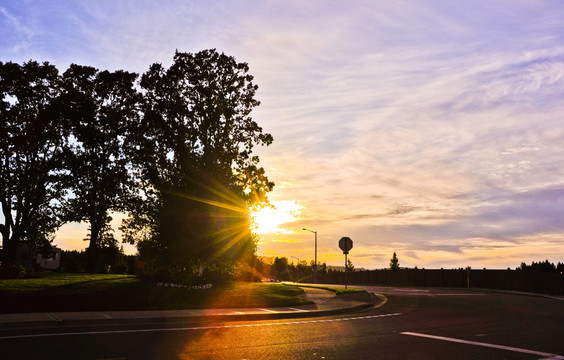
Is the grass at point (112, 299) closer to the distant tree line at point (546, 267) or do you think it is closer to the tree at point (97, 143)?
the tree at point (97, 143)

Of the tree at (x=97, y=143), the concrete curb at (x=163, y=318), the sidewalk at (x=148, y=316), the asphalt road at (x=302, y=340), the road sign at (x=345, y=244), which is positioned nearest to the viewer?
the asphalt road at (x=302, y=340)

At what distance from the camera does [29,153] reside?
136ft

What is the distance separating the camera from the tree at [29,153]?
39500mm

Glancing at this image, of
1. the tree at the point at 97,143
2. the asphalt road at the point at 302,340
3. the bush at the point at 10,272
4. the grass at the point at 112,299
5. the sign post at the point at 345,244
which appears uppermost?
the tree at the point at 97,143

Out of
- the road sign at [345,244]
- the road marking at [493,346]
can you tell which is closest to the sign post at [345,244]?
the road sign at [345,244]

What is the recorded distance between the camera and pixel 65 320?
39.3 feet

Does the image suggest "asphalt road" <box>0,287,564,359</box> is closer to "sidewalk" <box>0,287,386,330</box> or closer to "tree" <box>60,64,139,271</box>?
"sidewalk" <box>0,287,386,330</box>

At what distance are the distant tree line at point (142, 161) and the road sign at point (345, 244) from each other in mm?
7909

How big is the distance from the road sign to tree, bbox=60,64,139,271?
22629mm

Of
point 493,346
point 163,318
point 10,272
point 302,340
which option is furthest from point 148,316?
point 10,272

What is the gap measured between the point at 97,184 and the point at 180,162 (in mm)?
13286

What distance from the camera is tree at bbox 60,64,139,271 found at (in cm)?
4247

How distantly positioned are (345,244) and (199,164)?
11.2 metres

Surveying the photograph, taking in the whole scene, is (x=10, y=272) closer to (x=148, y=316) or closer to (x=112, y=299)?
(x=112, y=299)
